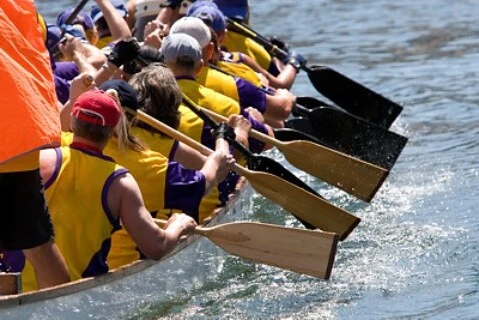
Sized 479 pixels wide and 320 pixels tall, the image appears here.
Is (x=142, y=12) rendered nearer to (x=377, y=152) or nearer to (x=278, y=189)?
(x=377, y=152)

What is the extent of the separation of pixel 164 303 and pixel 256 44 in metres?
4.90

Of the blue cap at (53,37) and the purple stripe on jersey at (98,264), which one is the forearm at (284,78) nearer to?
the blue cap at (53,37)

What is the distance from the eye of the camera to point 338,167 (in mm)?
8453

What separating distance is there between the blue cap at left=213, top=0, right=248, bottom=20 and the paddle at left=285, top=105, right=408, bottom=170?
69.9 inches

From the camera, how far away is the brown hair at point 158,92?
6.67m

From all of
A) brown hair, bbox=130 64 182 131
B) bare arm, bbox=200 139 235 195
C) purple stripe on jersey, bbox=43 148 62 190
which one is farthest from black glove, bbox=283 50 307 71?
purple stripe on jersey, bbox=43 148 62 190

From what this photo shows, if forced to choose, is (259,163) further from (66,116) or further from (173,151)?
(66,116)

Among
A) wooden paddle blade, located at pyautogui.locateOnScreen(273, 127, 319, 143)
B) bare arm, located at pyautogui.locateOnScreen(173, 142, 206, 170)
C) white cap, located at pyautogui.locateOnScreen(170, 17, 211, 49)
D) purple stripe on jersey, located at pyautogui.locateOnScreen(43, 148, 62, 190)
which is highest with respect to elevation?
purple stripe on jersey, located at pyautogui.locateOnScreen(43, 148, 62, 190)

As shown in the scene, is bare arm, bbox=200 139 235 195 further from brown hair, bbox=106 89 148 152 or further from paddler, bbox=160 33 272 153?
paddler, bbox=160 33 272 153

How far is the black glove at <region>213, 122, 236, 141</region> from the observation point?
757 centimetres

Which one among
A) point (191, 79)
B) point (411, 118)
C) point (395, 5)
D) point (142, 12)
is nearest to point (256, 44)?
point (142, 12)

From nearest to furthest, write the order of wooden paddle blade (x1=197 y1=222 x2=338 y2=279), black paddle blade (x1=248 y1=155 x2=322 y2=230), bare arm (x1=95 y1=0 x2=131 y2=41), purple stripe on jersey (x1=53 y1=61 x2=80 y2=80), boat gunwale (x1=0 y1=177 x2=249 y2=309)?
boat gunwale (x1=0 y1=177 x2=249 y2=309) < wooden paddle blade (x1=197 y1=222 x2=338 y2=279) < black paddle blade (x1=248 y1=155 x2=322 y2=230) < purple stripe on jersey (x1=53 y1=61 x2=80 y2=80) < bare arm (x1=95 y1=0 x2=131 y2=41)

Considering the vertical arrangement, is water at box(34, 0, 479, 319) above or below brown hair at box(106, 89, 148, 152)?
below

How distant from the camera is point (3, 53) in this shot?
5.21 meters
